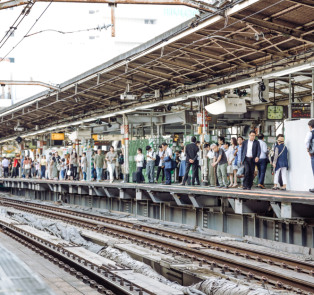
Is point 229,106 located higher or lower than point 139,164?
higher

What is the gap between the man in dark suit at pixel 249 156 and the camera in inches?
531

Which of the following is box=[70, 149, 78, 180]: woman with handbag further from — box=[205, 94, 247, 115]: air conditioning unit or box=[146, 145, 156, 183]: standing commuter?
box=[205, 94, 247, 115]: air conditioning unit

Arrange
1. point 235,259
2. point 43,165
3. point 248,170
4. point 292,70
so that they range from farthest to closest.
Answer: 1. point 43,165
2. point 248,170
3. point 292,70
4. point 235,259

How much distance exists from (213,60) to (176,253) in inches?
280

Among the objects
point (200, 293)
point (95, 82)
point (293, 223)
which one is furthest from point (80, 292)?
point (95, 82)

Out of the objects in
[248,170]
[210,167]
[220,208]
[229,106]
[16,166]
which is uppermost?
[229,106]

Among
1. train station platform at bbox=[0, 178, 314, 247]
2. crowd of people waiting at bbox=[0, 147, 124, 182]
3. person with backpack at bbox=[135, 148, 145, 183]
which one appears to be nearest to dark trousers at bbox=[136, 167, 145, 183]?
person with backpack at bbox=[135, 148, 145, 183]

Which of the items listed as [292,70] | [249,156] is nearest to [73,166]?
[249,156]

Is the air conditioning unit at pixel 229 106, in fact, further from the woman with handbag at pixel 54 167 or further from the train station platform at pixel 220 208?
the woman with handbag at pixel 54 167

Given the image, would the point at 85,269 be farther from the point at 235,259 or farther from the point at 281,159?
the point at 281,159

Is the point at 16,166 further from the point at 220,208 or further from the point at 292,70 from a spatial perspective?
the point at 292,70

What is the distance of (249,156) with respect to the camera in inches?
531

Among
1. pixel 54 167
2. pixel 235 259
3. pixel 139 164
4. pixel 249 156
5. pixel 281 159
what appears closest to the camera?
pixel 235 259

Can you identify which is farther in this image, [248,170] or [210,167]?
[210,167]
